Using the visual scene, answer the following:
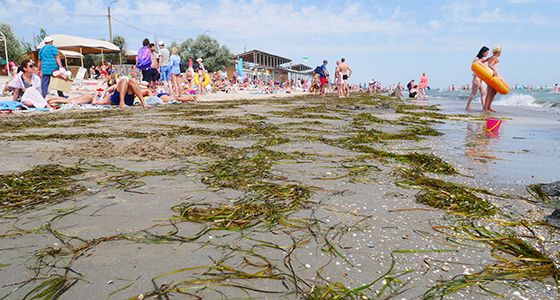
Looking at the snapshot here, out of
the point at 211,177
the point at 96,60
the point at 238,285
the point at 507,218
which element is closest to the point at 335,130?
the point at 211,177

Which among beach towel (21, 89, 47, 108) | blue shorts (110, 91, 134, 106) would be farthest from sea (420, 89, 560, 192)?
beach towel (21, 89, 47, 108)

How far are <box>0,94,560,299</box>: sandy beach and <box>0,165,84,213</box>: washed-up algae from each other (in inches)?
0.5

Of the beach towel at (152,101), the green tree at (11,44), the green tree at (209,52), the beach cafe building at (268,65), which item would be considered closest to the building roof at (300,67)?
the beach cafe building at (268,65)

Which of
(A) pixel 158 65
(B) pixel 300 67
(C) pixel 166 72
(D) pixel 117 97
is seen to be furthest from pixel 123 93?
(B) pixel 300 67

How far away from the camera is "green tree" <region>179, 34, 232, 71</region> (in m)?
60.8

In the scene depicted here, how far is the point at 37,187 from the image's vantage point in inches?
96.4

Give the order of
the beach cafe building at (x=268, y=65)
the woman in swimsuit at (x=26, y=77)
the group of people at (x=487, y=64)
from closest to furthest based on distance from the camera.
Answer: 1. the woman in swimsuit at (x=26, y=77)
2. the group of people at (x=487, y=64)
3. the beach cafe building at (x=268, y=65)

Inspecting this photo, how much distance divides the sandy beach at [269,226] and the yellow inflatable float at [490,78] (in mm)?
8261

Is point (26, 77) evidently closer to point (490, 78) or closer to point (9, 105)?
point (9, 105)

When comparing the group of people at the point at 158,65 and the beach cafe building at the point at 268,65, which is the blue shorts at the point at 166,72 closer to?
the group of people at the point at 158,65

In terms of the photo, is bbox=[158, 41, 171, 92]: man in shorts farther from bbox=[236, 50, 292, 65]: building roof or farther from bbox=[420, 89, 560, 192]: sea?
bbox=[236, 50, 292, 65]: building roof

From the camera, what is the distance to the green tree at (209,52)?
200 ft

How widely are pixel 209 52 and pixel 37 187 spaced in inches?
2471

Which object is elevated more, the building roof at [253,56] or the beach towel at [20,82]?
the building roof at [253,56]
